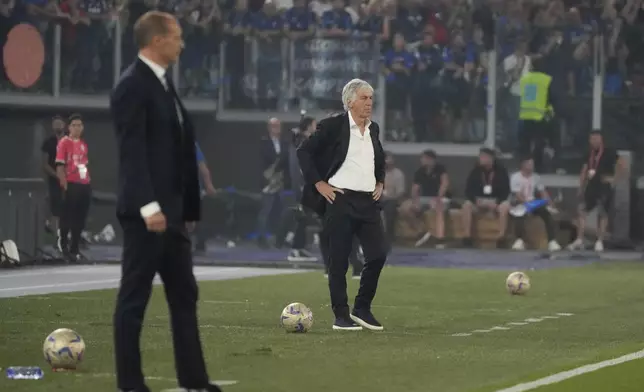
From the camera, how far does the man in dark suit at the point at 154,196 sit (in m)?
9.27

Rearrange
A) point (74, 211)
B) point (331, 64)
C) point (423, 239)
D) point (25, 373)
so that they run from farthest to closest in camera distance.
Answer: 1. point (331, 64)
2. point (423, 239)
3. point (74, 211)
4. point (25, 373)

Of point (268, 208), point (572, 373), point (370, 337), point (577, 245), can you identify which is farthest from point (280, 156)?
Answer: point (572, 373)

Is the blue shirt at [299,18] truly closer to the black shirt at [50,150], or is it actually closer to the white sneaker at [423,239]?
the white sneaker at [423,239]

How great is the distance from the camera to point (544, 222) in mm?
30906

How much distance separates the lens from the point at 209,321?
15227 mm

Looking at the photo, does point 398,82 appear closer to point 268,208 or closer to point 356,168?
point 268,208

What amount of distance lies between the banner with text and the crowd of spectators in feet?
0.72

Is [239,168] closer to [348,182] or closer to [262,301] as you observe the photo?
[262,301]

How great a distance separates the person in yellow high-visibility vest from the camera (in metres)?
32.2

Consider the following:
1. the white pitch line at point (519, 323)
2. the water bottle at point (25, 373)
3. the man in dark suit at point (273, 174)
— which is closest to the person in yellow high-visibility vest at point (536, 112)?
the man in dark suit at point (273, 174)

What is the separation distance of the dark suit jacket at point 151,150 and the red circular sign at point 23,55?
53.0ft

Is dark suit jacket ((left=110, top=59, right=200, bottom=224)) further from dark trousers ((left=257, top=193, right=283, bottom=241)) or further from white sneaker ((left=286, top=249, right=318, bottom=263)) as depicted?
dark trousers ((left=257, top=193, right=283, bottom=241))

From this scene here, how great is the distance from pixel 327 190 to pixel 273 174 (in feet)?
52.5

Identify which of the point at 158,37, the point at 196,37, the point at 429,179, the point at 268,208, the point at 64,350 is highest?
the point at 158,37
